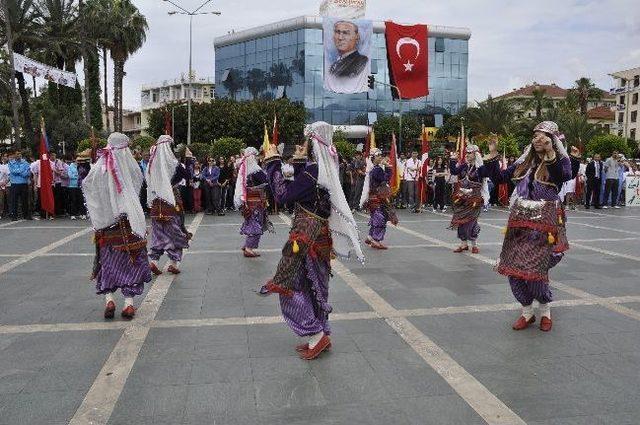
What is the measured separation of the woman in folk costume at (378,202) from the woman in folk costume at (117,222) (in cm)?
525

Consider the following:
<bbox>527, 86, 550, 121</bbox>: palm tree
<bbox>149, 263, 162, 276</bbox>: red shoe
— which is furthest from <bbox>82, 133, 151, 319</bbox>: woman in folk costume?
<bbox>527, 86, 550, 121</bbox>: palm tree

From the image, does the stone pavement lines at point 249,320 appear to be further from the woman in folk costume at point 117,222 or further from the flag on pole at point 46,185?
the flag on pole at point 46,185

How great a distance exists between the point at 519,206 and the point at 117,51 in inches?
1504

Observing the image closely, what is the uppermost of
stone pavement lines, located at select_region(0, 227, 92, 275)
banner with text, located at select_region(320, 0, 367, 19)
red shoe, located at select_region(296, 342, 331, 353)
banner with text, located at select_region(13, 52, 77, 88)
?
banner with text, located at select_region(320, 0, 367, 19)

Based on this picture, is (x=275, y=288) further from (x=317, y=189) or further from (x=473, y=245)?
(x=473, y=245)

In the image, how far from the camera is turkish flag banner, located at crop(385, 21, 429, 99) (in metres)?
35.5

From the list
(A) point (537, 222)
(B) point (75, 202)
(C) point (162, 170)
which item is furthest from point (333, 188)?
(B) point (75, 202)

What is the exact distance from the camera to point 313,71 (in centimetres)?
5909

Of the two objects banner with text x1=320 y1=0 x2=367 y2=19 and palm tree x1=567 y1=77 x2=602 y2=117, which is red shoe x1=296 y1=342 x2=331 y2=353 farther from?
palm tree x1=567 y1=77 x2=602 y2=117

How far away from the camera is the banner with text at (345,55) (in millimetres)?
44688

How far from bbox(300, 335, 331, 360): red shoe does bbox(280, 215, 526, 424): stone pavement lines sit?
75 centimetres

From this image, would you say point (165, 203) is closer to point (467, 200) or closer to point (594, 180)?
point (467, 200)

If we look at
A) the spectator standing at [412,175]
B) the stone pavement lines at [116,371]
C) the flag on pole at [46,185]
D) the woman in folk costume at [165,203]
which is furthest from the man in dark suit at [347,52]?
the stone pavement lines at [116,371]

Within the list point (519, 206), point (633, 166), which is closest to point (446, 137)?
point (633, 166)
